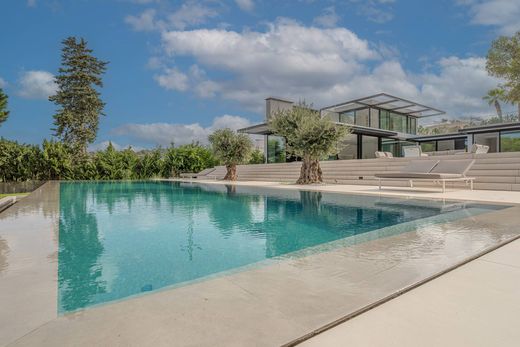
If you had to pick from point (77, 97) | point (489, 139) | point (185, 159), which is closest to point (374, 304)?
point (185, 159)

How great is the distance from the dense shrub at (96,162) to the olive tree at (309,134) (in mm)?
12311

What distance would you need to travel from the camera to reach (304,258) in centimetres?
256

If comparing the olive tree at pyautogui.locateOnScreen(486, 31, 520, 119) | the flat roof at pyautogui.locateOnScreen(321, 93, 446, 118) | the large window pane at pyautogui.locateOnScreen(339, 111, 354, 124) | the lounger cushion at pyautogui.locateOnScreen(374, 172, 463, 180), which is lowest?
the lounger cushion at pyautogui.locateOnScreen(374, 172, 463, 180)

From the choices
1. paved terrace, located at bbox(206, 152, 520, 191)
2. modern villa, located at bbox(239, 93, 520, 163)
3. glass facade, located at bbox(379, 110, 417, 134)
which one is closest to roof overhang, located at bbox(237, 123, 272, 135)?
modern villa, located at bbox(239, 93, 520, 163)

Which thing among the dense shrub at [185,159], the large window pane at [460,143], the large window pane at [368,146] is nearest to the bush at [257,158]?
the dense shrub at [185,159]

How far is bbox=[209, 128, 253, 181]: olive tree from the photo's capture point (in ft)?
61.6

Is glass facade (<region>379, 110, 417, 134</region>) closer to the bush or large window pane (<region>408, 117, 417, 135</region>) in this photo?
large window pane (<region>408, 117, 417, 135</region>)

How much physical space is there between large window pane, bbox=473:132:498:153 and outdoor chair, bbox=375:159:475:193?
13.5m

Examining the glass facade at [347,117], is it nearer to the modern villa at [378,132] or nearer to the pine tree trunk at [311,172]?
the modern villa at [378,132]

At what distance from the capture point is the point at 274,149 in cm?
2391

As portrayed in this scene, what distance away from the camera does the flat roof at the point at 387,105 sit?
72.4 feet

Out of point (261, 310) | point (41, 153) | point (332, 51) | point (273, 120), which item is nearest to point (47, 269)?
point (261, 310)

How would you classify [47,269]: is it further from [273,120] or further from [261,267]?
[273,120]

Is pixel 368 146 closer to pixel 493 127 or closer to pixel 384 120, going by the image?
pixel 384 120
